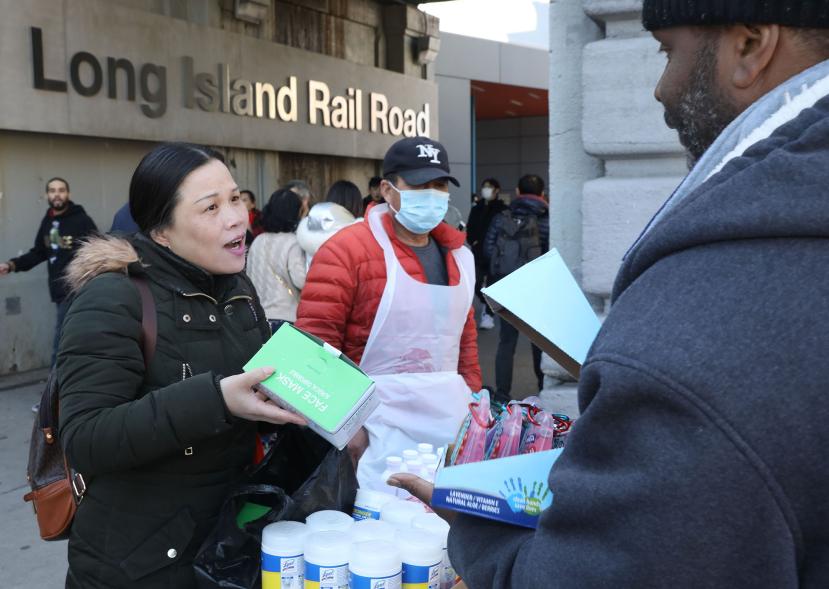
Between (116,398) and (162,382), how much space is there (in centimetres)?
12

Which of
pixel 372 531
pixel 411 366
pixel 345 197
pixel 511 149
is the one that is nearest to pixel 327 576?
pixel 372 531

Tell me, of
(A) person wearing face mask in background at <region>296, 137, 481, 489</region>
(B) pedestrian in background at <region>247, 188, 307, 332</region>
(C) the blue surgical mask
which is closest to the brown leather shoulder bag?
(A) person wearing face mask in background at <region>296, 137, 481, 489</region>

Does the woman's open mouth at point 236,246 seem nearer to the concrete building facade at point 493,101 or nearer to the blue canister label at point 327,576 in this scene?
the blue canister label at point 327,576

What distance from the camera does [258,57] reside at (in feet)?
35.5

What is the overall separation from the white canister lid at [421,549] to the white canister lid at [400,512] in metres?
0.12

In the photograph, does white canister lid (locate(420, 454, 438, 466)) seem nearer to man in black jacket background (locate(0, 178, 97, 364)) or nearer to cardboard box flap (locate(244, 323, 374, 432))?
cardboard box flap (locate(244, 323, 374, 432))

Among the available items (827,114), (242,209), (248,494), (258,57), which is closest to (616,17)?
(242,209)

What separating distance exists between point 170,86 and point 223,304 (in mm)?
8044

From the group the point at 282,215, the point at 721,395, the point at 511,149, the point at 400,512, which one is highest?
the point at 511,149

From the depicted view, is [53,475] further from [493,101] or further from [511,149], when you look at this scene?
[511,149]

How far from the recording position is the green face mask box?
165 cm

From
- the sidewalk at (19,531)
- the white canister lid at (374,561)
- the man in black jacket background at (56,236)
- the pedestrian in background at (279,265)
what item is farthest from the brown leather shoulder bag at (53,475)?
the man in black jacket background at (56,236)

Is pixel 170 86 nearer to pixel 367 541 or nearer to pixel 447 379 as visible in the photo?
pixel 447 379

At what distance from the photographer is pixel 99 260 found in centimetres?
199
